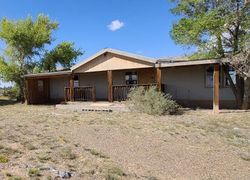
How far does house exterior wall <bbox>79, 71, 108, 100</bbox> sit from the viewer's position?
78.7ft

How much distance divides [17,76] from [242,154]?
23998 millimetres

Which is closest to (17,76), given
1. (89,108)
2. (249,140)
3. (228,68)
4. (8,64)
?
A: (8,64)

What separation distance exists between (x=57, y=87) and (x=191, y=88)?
42.8ft

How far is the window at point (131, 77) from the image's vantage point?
22.4 meters

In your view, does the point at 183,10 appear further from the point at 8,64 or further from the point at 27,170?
the point at 8,64

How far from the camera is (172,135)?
34.8 ft

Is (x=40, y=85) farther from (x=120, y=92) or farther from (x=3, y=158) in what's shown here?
(x=3, y=158)

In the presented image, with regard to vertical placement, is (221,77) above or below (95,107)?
above

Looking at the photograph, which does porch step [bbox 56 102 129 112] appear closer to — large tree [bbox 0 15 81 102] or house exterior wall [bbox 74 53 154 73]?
house exterior wall [bbox 74 53 154 73]

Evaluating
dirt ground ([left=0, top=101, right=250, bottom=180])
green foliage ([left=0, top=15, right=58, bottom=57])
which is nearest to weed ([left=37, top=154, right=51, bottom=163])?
dirt ground ([left=0, top=101, right=250, bottom=180])

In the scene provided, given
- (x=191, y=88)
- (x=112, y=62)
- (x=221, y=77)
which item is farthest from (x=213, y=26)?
(x=112, y=62)

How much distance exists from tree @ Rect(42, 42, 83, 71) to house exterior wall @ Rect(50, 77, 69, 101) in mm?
3743

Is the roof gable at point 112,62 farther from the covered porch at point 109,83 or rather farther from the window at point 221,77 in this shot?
the window at point 221,77

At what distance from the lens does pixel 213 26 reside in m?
15.8
